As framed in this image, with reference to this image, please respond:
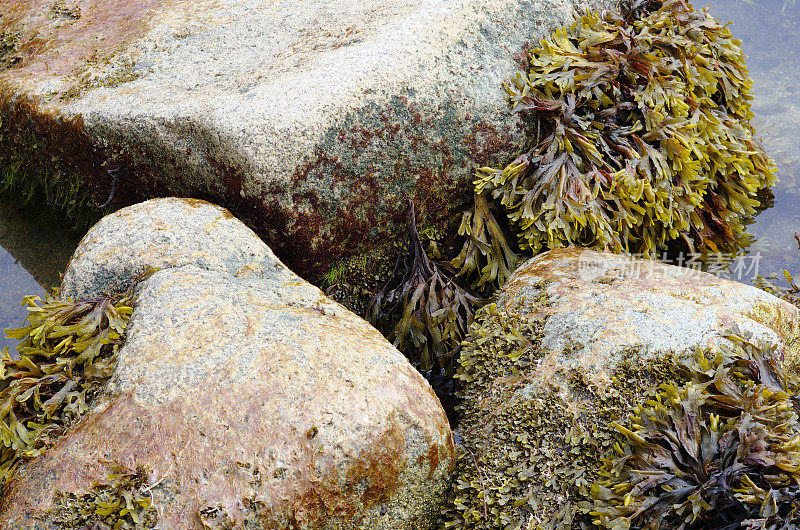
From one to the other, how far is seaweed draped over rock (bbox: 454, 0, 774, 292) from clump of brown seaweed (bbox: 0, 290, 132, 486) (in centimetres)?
180

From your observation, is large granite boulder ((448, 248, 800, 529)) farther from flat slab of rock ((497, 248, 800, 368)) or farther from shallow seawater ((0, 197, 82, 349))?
shallow seawater ((0, 197, 82, 349))

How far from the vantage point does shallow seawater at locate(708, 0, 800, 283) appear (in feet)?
14.3

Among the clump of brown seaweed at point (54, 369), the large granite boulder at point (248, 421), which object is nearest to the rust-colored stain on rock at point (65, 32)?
the clump of brown seaweed at point (54, 369)

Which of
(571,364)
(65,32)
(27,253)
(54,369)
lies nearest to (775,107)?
(571,364)

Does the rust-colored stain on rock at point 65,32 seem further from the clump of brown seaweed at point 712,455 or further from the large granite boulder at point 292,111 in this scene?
the clump of brown seaweed at point 712,455

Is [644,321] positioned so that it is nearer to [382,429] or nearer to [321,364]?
[382,429]

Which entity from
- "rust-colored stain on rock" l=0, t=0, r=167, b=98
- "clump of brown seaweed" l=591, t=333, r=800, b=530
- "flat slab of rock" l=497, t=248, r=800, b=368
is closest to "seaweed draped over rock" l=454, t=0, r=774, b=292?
"flat slab of rock" l=497, t=248, r=800, b=368

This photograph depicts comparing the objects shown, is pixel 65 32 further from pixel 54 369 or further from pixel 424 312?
pixel 424 312

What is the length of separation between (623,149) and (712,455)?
1.92 m

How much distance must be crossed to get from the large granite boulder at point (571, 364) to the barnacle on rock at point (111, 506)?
3.78 feet

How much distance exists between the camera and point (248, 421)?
83.6 inches

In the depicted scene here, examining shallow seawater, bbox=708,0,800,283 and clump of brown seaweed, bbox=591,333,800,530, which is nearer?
clump of brown seaweed, bbox=591,333,800,530

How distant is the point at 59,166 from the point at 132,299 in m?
1.88

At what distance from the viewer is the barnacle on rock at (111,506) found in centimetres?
197
